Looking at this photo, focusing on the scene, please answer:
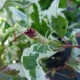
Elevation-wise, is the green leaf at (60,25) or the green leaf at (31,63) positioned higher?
the green leaf at (60,25)

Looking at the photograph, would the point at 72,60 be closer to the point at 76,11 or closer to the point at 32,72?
the point at 32,72

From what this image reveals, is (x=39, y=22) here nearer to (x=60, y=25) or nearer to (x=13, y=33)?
(x=60, y=25)

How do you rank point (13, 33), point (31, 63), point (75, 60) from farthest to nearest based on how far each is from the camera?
point (13, 33) → point (75, 60) → point (31, 63)

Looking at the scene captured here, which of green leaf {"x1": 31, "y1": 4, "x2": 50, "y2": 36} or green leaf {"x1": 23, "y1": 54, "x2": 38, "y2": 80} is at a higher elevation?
green leaf {"x1": 31, "y1": 4, "x2": 50, "y2": 36}

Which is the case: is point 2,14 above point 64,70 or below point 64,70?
above

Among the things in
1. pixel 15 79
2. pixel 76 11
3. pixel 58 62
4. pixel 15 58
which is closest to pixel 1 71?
pixel 15 79

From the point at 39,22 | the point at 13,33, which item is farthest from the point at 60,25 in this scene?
the point at 13,33

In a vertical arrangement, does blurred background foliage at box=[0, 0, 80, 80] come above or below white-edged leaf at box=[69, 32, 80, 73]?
above

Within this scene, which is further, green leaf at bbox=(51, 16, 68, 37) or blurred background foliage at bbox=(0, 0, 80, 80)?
blurred background foliage at bbox=(0, 0, 80, 80)
